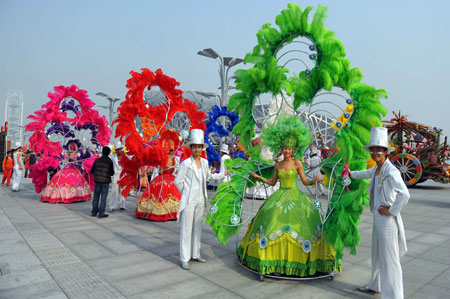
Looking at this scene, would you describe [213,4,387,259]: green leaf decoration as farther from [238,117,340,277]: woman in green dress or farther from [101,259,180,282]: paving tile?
[101,259,180,282]: paving tile

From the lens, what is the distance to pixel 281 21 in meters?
4.46

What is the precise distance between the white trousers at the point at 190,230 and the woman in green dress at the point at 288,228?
764 millimetres

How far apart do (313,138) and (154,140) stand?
4.73 meters

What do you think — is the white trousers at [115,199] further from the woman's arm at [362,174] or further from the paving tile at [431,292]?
the paving tile at [431,292]

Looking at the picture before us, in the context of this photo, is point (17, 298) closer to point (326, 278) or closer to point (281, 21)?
point (326, 278)

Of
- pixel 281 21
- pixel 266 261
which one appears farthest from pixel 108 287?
pixel 281 21

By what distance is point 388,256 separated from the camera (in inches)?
130

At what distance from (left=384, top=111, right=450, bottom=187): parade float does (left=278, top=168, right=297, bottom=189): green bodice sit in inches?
474

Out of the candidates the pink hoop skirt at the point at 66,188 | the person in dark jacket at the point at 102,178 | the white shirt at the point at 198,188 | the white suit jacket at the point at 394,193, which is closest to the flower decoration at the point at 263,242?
the white shirt at the point at 198,188

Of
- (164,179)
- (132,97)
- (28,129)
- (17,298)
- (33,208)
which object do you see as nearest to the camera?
(17,298)

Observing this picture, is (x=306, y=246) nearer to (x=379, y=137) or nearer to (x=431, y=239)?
(x=379, y=137)

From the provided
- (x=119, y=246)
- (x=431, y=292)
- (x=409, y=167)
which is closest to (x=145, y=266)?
(x=119, y=246)

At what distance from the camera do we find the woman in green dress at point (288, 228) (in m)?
3.90

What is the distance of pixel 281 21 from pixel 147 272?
404cm
